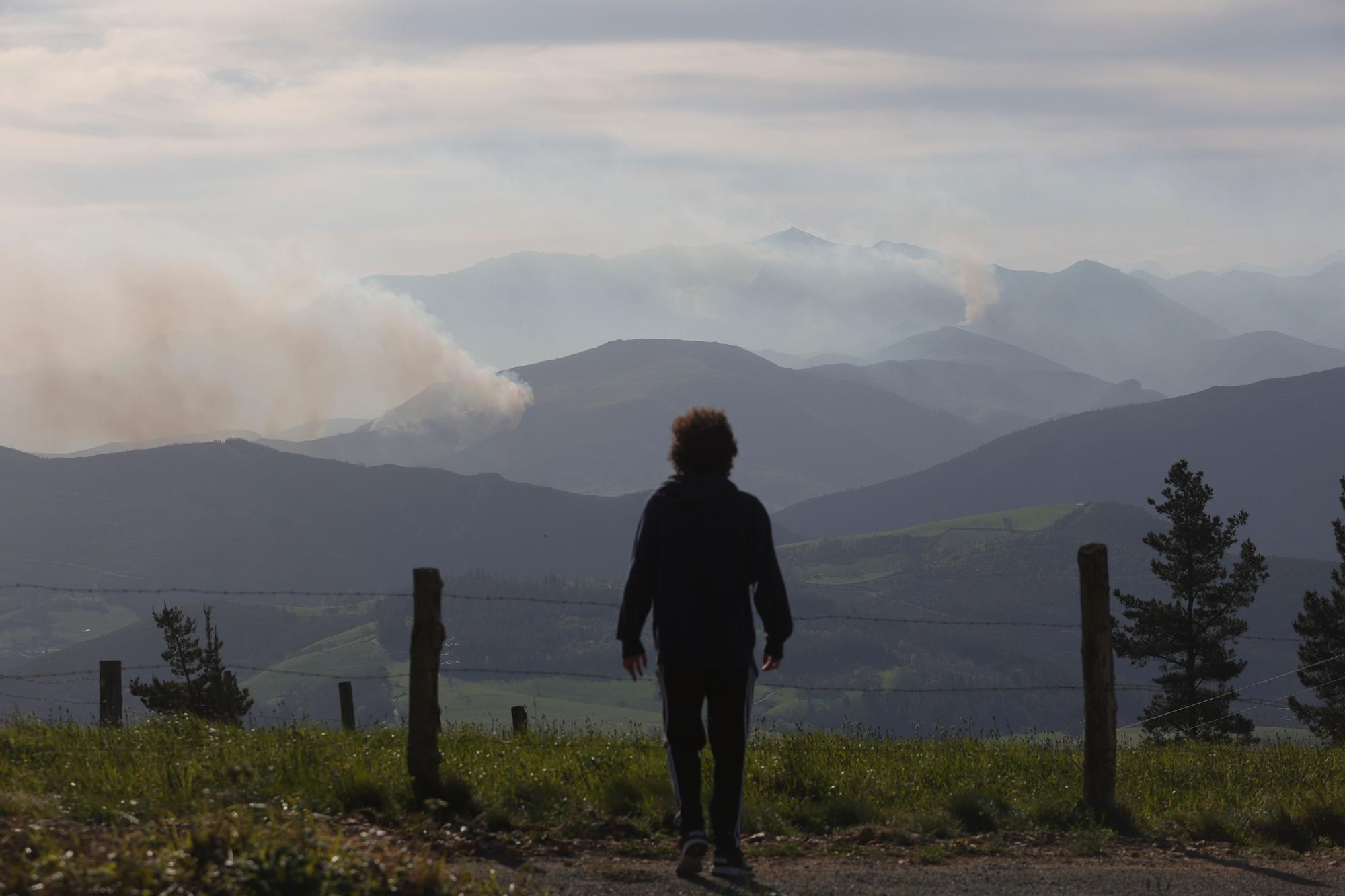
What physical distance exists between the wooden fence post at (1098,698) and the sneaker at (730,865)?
10.8ft

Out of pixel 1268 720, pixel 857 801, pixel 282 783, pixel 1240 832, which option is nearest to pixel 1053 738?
pixel 1240 832

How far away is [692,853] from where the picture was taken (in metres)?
7.07

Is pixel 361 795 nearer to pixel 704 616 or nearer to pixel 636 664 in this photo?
pixel 636 664

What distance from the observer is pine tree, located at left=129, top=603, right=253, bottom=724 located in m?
17.5

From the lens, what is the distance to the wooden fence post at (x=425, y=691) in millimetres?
8312

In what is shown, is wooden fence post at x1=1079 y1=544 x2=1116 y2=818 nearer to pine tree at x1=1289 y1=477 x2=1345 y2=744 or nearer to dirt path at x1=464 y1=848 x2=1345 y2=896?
dirt path at x1=464 y1=848 x2=1345 y2=896

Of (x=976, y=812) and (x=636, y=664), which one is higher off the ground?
(x=636, y=664)

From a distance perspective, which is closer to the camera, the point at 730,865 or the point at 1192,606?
the point at 730,865

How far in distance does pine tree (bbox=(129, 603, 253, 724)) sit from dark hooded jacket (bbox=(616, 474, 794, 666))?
6.95m

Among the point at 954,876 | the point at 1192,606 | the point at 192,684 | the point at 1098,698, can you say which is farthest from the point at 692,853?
the point at 1192,606

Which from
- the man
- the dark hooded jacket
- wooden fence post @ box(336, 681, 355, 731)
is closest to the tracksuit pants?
the man

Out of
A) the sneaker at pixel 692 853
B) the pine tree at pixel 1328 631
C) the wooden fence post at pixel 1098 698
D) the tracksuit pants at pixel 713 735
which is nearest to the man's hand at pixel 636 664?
the tracksuit pants at pixel 713 735

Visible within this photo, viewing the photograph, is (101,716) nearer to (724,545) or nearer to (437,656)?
(437,656)

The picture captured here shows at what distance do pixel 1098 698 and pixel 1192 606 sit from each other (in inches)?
1954
